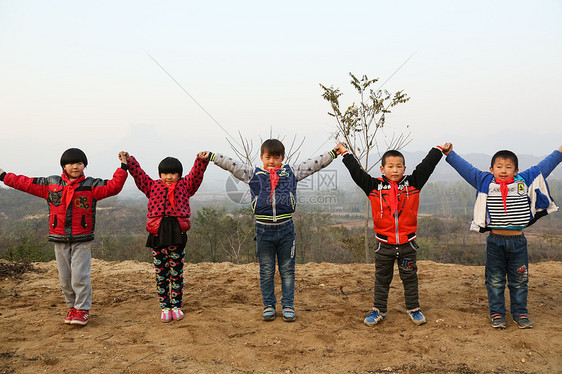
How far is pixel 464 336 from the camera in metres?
3.01

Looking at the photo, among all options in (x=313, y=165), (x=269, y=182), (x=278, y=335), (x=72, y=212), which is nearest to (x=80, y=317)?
(x=72, y=212)

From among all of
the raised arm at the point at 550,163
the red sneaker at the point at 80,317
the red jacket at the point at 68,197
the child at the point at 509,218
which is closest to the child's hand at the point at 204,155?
the red jacket at the point at 68,197

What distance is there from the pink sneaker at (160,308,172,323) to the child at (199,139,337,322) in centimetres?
95

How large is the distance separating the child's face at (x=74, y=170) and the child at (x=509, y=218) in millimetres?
3864

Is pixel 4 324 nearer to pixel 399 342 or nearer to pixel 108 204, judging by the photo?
pixel 399 342

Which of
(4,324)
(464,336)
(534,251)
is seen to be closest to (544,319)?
(464,336)

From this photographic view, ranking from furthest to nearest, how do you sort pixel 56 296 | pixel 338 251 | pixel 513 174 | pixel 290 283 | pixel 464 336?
pixel 338 251, pixel 56 296, pixel 290 283, pixel 513 174, pixel 464 336

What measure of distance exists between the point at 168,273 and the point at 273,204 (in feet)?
4.24

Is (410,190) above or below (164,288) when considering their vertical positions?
above

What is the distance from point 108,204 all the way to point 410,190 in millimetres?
34938

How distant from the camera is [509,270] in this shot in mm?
3252

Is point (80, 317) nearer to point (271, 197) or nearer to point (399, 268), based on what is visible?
point (271, 197)

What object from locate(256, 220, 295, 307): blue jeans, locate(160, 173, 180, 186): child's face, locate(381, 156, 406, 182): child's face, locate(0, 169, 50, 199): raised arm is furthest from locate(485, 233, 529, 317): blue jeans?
locate(0, 169, 50, 199): raised arm

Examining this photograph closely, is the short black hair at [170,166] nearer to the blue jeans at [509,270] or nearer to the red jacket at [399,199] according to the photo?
the red jacket at [399,199]
